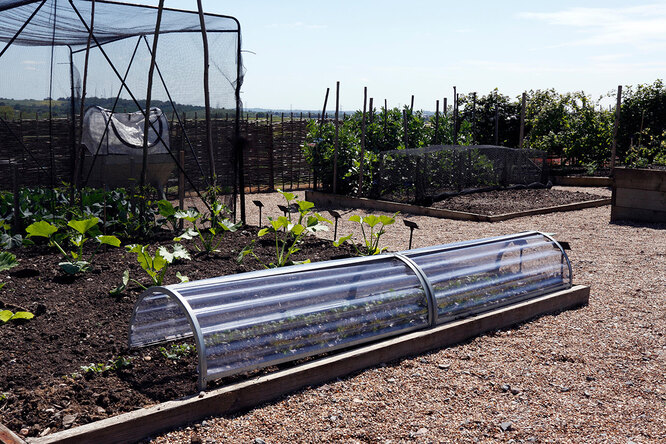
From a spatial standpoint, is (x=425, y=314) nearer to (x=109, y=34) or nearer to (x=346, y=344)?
(x=346, y=344)

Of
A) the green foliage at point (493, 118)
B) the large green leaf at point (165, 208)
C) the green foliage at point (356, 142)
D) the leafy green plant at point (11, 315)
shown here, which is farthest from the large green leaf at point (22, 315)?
the green foliage at point (493, 118)

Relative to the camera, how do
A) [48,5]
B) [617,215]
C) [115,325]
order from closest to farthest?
[115,325] → [48,5] → [617,215]

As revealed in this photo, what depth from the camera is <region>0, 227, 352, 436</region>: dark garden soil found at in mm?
2771

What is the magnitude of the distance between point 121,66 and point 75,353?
5.12 metres

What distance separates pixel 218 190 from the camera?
716 centimetres

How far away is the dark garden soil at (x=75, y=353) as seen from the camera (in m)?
2.77

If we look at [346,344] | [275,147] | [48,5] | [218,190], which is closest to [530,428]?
[346,344]

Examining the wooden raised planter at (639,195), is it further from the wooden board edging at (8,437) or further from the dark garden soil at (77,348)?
the wooden board edging at (8,437)

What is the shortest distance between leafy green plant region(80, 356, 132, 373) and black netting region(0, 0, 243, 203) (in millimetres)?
4071

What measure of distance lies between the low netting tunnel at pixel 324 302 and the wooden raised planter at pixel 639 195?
16.7 feet

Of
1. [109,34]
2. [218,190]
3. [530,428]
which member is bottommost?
[530,428]

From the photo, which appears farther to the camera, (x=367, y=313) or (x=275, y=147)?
(x=275, y=147)

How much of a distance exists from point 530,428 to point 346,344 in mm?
1097

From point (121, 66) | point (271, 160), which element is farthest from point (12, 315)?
point (271, 160)
